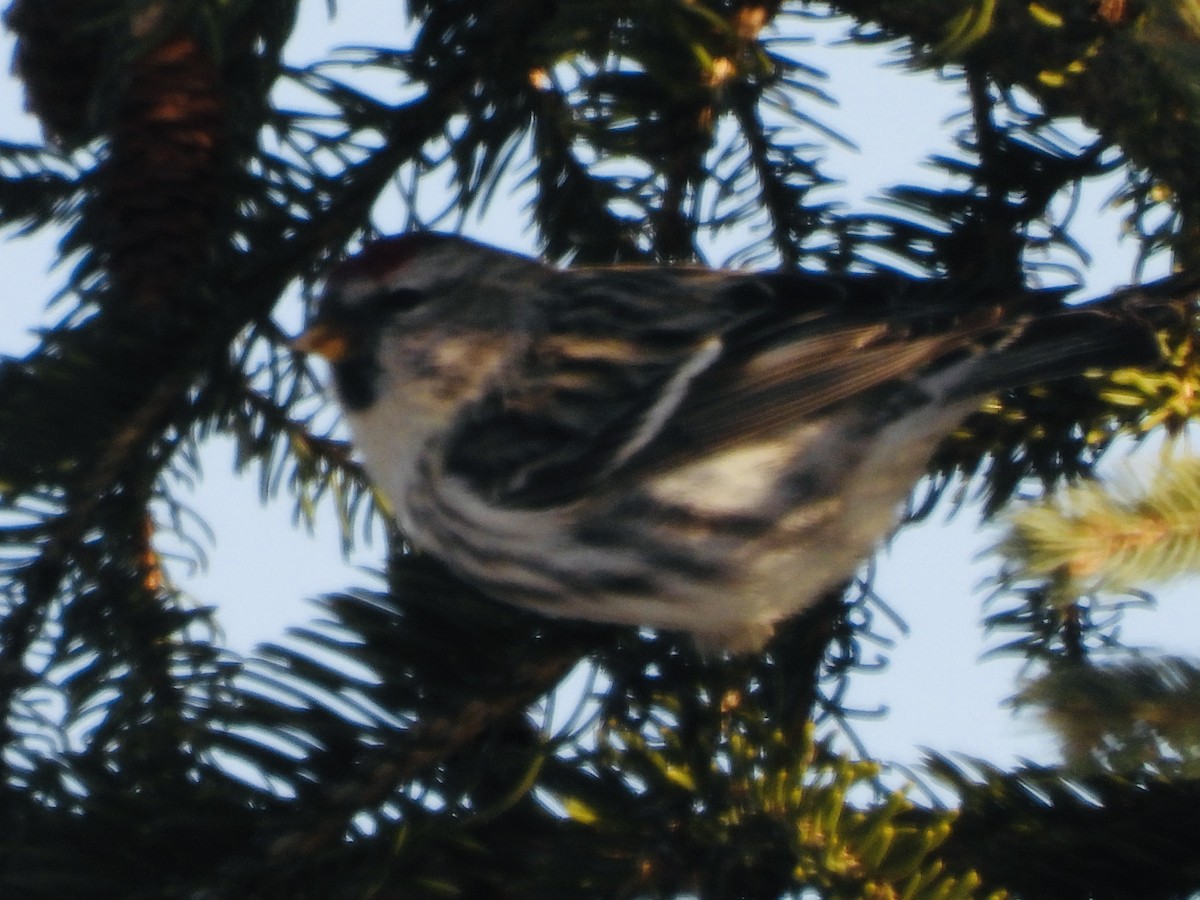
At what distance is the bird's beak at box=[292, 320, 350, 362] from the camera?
156 cm

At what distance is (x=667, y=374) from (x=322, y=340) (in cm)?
37

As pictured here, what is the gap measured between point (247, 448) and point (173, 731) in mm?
571

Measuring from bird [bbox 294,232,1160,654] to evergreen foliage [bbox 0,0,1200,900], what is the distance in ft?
0.14

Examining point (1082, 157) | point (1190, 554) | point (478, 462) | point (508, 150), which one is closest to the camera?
point (1190, 554)

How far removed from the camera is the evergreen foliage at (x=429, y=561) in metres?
1.00

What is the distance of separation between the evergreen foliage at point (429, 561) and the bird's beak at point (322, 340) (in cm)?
6

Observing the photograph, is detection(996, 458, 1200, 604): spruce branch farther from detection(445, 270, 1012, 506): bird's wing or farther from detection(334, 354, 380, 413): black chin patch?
detection(334, 354, 380, 413): black chin patch

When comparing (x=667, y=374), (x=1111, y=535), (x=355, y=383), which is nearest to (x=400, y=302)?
(x=355, y=383)

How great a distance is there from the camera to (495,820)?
3.64 ft

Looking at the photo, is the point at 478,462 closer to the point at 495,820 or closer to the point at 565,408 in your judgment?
the point at 565,408

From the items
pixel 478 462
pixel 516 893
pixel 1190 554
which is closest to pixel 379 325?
pixel 478 462

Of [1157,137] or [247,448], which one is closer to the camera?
[1157,137]

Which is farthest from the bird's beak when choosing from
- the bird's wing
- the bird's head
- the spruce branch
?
the spruce branch

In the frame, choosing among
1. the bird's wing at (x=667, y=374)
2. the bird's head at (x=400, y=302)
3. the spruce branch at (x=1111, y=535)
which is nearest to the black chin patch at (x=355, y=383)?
the bird's head at (x=400, y=302)
